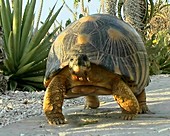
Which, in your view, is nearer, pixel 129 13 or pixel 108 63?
pixel 108 63

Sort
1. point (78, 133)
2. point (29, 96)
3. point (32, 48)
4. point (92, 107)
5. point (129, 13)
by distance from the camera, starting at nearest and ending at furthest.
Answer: point (78, 133) → point (92, 107) → point (29, 96) → point (32, 48) → point (129, 13)

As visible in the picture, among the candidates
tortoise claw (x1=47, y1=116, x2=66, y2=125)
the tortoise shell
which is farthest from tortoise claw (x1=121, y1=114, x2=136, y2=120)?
tortoise claw (x1=47, y1=116, x2=66, y2=125)

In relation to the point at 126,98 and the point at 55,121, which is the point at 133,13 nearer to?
the point at 126,98

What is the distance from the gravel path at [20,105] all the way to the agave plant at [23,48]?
0.99 m

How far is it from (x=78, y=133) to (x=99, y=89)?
615 millimetres

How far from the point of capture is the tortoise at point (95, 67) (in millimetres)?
3932

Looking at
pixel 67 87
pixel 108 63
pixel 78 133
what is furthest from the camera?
pixel 67 87

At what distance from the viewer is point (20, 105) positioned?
18.4 feet

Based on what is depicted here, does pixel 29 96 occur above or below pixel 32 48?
below

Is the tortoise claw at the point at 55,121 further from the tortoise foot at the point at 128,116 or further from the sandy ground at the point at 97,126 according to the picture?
the tortoise foot at the point at 128,116

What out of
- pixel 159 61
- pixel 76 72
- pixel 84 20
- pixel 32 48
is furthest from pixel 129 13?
pixel 76 72

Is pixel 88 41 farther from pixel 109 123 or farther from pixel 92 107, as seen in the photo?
pixel 92 107

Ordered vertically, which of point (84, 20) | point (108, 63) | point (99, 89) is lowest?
point (99, 89)

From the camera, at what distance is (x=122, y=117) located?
13.8 ft
